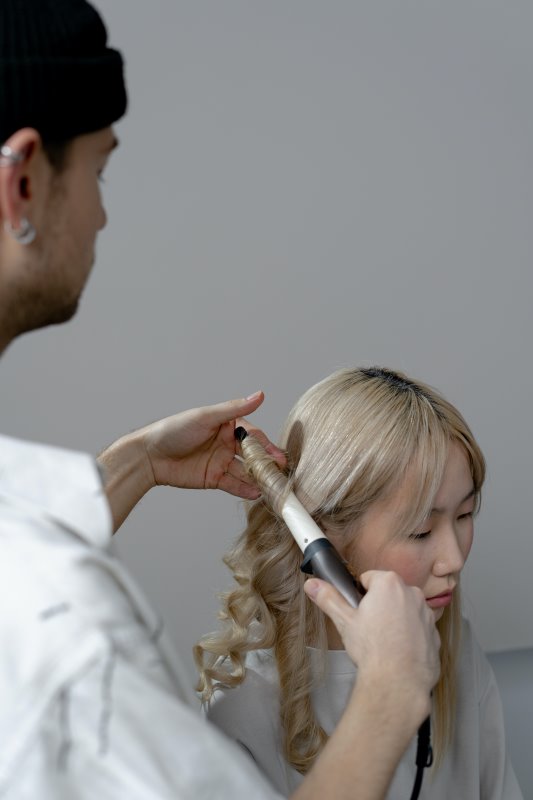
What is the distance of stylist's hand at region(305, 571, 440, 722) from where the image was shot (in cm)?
80

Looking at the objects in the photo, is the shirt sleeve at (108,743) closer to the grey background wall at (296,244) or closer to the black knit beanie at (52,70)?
the black knit beanie at (52,70)

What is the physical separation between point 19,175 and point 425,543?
2.72ft

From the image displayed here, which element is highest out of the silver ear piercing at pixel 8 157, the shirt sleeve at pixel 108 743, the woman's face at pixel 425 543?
the silver ear piercing at pixel 8 157

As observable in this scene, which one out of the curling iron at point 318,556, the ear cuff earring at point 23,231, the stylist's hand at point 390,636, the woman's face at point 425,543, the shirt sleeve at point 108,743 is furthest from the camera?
the woman's face at point 425,543

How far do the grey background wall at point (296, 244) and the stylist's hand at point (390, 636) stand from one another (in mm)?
921

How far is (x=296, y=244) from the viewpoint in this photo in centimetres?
183

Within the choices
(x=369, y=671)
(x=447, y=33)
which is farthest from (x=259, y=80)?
(x=369, y=671)

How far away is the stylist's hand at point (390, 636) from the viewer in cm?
80

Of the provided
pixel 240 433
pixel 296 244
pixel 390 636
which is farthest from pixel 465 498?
pixel 296 244

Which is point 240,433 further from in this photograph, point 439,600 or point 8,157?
point 8,157

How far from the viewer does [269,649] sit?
4.61 feet

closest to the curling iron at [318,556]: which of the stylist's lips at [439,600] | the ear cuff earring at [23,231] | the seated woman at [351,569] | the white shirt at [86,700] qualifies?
the seated woman at [351,569]

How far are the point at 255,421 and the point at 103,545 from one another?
114cm

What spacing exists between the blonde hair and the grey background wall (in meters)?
0.39
